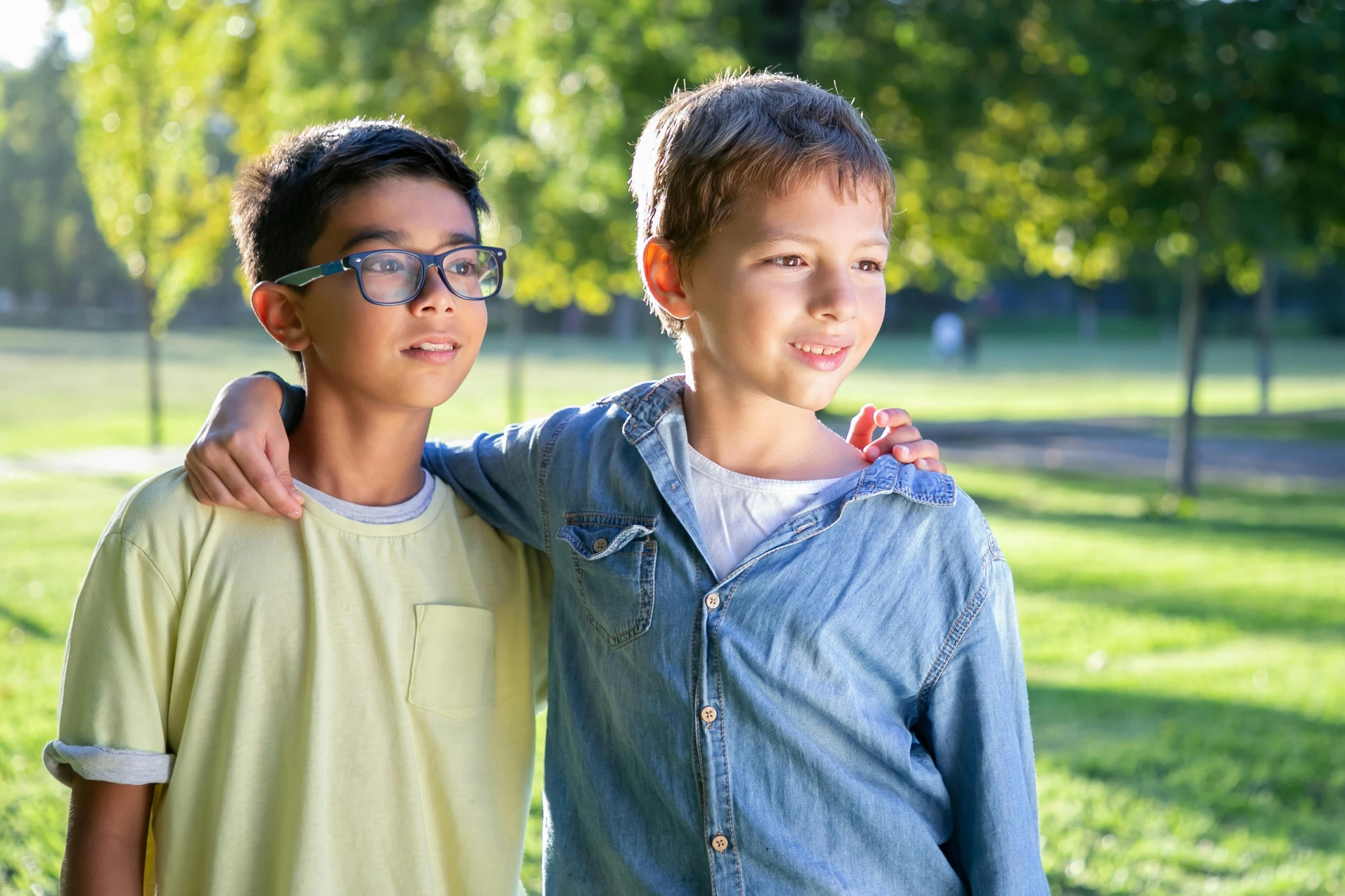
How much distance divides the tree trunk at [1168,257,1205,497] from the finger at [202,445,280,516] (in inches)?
409

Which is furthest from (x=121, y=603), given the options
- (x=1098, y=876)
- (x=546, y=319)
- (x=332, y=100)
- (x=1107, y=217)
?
(x=546, y=319)

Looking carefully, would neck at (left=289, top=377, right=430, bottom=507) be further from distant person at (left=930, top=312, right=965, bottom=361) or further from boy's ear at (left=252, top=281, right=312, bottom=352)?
distant person at (left=930, top=312, right=965, bottom=361)

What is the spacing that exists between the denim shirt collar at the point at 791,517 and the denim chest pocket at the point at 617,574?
66mm

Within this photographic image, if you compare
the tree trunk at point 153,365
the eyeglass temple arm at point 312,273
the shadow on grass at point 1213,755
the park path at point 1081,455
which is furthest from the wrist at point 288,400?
the tree trunk at point 153,365

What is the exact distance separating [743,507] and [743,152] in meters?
0.53

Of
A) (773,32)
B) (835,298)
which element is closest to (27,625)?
(835,298)

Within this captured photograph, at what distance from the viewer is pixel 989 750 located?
1765 mm

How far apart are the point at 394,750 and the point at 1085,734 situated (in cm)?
399

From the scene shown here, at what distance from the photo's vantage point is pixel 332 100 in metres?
12.2

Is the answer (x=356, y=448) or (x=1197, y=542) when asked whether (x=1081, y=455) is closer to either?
(x=1197, y=542)

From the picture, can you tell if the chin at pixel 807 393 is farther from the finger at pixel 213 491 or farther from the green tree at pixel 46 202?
the green tree at pixel 46 202

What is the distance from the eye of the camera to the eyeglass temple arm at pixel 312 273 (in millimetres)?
1999

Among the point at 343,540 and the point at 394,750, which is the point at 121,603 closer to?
the point at 343,540

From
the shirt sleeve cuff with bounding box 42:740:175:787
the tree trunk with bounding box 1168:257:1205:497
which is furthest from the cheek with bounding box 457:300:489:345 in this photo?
the tree trunk with bounding box 1168:257:1205:497
